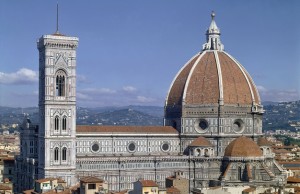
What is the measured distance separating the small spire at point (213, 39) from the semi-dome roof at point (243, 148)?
15.0 m

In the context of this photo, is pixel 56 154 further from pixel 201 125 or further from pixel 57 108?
pixel 201 125

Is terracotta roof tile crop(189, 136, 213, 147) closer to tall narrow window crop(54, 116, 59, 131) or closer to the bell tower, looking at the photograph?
the bell tower

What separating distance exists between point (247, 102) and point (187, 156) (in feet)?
33.7

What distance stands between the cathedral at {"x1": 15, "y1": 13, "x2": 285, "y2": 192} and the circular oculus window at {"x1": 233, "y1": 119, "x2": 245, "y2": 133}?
0.37 ft

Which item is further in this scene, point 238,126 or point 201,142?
point 238,126

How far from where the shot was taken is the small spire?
284ft

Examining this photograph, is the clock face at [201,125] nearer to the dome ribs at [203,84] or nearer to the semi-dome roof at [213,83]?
the semi-dome roof at [213,83]

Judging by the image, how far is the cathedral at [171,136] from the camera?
7006 cm

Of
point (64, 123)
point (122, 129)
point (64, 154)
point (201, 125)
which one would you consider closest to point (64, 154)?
point (64, 154)

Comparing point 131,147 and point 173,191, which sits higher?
point 131,147

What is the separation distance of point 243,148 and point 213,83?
33.1ft

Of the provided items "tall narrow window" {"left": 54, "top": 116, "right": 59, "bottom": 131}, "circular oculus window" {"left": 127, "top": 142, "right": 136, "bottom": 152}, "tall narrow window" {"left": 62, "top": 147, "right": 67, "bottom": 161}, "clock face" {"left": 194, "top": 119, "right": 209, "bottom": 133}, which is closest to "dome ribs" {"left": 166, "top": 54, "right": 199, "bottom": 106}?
"clock face" {"left": 194, "top": 119, "right": 209, "bottom": 133}

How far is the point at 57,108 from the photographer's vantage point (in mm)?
70188

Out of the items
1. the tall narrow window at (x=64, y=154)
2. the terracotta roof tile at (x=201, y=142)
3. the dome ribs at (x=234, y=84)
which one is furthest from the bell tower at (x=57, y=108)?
the dome ribs at (x=234, y=84)
